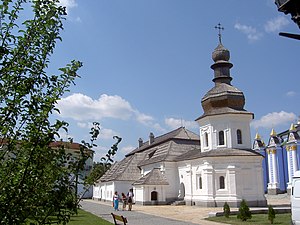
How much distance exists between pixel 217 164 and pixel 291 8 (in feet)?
102

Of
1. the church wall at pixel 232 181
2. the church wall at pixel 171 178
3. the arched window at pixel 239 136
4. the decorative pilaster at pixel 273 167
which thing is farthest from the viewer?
the decorative pilaster at pixel 273 167

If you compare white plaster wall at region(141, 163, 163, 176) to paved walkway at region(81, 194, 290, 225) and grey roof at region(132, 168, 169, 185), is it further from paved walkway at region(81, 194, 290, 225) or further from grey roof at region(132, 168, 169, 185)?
paved walkway at region(81, 194, 290, 225)

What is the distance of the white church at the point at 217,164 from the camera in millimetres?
32969

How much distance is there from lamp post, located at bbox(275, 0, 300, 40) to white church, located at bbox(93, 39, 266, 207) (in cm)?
3038

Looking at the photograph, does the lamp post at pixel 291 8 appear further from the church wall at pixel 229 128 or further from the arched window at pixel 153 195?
the arched window at pixel 153 195

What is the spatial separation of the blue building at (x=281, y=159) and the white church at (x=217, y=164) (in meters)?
12.9

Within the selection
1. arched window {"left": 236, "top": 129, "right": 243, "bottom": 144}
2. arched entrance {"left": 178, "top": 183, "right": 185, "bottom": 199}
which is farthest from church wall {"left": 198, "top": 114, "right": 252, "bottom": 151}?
arched entrance {"left": 178, "top": 183, "right": 185, "bottom": 199}

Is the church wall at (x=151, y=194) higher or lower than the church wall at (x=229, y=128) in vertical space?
lower

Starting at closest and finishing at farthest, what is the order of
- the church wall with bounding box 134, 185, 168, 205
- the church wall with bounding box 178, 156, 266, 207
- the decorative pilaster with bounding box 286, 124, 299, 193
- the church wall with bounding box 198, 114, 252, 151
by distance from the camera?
1. the church wall with bounding box 178, 156, 266, 207
2. the church wall with bounding box 198, 114, 252, 151
3. the church wall with bounding box 134, 185, 168, 205
4. the decorative pilaster with bounding box 286, 124, 299, 193

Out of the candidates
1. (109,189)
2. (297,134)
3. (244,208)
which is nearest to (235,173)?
(244,208)

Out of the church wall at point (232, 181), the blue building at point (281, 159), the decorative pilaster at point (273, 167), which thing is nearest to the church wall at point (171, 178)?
the church wall at point (232, 181)

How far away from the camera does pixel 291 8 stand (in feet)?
11.6

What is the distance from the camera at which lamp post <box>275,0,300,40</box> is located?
3.48 meters

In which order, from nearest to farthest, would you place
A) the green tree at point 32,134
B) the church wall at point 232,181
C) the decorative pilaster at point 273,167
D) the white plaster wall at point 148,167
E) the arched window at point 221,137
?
the green tree at point 32,134 < the church wall at point 232,181 < the arched window at point 221,137 < the white plaster wall at point 148,167 < the decorative pilaster at point 273,167
